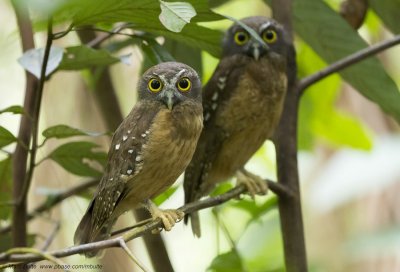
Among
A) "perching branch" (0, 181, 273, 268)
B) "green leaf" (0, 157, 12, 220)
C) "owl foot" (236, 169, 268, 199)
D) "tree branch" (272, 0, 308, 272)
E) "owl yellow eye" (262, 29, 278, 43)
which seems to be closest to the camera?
"perching branch" (0, 181, 273, 268)

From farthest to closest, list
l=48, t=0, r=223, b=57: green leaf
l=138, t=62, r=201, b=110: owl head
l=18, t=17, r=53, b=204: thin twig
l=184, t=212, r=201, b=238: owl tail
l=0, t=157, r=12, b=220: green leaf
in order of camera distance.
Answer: l=184, t=212, r=201, b=238: owl tail → l=0, t=157, r=12, b=220: green leaf → l=138, t=62, r=201, b=110: owl head → l=18, t=17, r=53, b=204: thin twig → l=48, t=0, r=223, b=57: green leaf

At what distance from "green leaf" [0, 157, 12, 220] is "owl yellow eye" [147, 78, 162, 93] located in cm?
64

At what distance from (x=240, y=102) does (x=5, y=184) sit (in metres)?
1.26

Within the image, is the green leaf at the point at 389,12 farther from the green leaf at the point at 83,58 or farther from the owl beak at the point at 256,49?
the green leaf at the point at 83,58

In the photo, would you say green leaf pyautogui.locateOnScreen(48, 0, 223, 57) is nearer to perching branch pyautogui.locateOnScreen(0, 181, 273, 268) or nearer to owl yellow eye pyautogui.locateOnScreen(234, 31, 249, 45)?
perching branch pyautogui.locateOnScreen(0, 181, 273, 268)

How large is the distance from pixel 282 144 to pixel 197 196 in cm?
59

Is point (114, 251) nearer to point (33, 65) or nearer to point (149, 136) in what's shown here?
point (149, 136)

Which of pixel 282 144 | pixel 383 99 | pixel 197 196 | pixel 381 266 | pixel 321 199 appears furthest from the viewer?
pixel 381 266

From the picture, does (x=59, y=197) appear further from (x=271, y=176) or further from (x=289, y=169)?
(x=271, y=176)

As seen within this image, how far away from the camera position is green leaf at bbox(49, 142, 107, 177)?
2934 mm

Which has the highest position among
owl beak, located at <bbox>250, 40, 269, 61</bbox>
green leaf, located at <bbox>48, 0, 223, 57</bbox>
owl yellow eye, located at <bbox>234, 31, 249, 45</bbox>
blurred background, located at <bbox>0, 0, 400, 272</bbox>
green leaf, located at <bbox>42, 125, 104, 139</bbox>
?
green leaf, located at <bbox>48, 0, 223, 57</bbox>

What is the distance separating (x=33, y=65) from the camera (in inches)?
106

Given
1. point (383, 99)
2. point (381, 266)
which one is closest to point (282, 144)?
point (383, 99)

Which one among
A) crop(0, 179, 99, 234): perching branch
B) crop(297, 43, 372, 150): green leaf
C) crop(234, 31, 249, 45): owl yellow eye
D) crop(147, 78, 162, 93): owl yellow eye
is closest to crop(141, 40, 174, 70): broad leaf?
crop(147, 78, 162, 93): owl yellow eye
